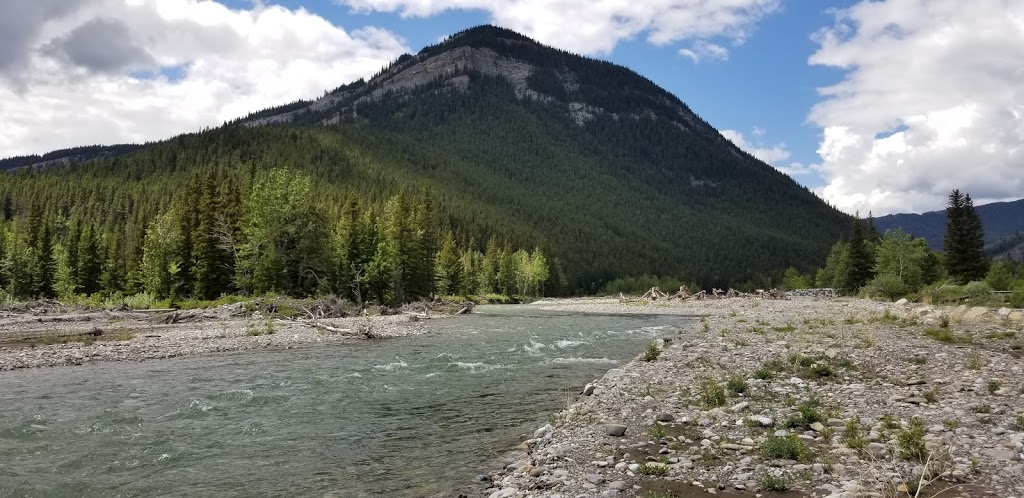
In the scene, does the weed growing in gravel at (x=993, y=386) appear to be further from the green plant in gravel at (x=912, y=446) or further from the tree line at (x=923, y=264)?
the tree line at (x=923, y=264)

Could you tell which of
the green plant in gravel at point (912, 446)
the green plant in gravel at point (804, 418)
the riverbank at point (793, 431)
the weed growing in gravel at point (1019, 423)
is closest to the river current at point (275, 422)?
the riverbank at point (793, 431)

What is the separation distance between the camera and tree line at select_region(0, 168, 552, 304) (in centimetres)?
5200

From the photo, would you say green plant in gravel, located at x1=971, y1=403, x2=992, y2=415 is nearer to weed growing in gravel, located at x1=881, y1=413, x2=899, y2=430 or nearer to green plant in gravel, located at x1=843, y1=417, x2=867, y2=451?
weed growing in gravel, located at x1=881, y1=413, x2=899, y2=430

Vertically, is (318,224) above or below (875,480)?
above

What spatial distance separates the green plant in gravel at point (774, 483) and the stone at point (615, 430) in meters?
3.33

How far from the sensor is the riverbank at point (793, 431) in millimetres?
7812

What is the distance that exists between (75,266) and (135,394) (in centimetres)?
7425

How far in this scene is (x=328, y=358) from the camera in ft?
81.1

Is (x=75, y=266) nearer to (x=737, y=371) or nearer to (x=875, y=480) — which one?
(x=737, y=371)

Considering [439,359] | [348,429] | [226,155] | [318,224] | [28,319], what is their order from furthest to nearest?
[226,155]
[318,224]
[28,319]
[439,359]
[348,429]

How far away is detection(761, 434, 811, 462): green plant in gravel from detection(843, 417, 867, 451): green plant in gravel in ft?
2.41

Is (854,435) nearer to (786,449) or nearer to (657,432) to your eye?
(786,449)

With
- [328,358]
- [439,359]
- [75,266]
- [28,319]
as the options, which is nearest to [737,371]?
[439,359]

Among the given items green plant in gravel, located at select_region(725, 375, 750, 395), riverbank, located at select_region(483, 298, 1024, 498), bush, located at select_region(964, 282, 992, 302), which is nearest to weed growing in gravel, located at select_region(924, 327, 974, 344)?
riverbank, located at select_region(483, 298, 1024, 498)
